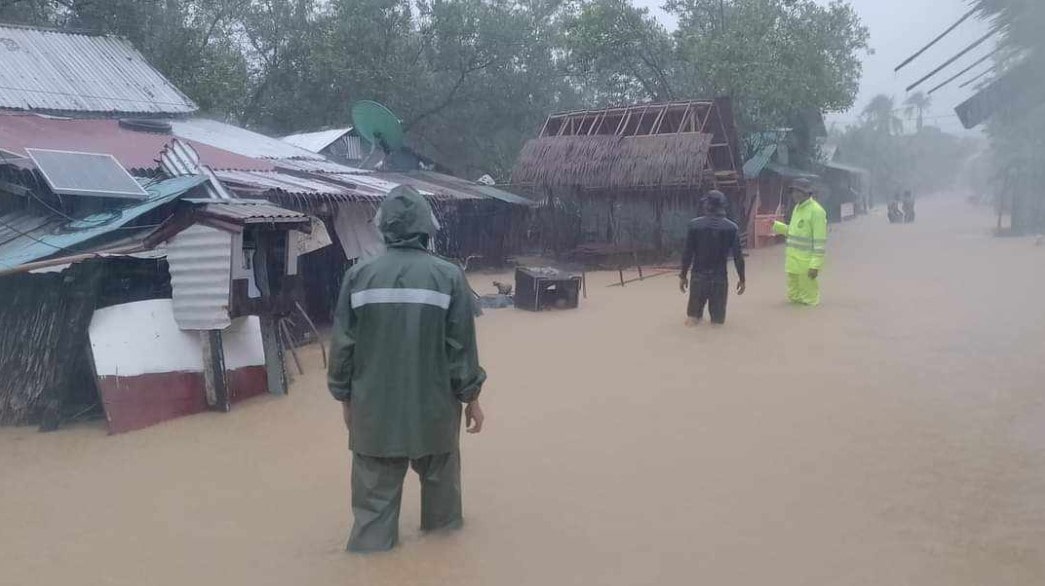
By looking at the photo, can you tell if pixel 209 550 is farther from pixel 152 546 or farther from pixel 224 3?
pixel 224 3

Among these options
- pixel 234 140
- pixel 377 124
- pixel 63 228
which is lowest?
pixel 63 228

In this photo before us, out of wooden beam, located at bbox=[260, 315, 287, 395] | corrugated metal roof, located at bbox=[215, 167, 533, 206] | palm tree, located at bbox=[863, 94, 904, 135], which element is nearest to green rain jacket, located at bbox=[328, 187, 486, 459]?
corrugated metal roof, located at bbox=[215, 167, 533, 206]

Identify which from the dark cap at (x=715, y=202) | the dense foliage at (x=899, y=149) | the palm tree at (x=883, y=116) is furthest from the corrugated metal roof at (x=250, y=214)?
the palm tree at (x=883, y=116)

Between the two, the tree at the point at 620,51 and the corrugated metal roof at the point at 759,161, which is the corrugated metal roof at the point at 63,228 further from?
the corrugated metal roof at the point at 759,161

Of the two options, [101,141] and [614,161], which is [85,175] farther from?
[614,161]

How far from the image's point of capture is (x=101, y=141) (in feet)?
38.0

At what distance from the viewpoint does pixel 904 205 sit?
121ft

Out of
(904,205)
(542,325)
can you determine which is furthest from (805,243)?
(904,205)

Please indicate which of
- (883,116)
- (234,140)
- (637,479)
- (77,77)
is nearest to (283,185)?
(234,140)

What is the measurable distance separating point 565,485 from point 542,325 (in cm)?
642

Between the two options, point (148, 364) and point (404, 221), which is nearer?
point (404, 221)

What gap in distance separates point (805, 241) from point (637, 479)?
6922 mm

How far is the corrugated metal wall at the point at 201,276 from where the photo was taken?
732 cm

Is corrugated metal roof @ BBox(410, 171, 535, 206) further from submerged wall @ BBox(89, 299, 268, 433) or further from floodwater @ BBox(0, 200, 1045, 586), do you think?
submerged wall @ BBox(89, 299, 268, 433)
